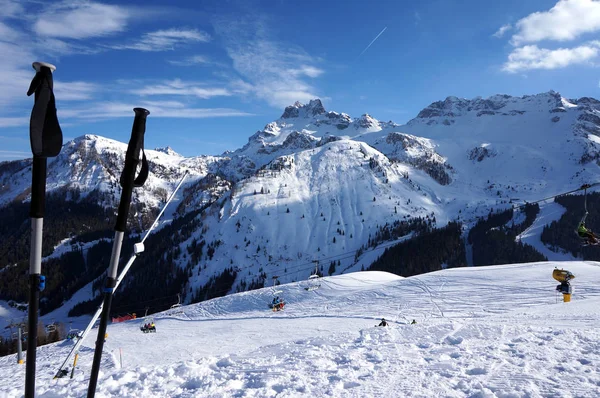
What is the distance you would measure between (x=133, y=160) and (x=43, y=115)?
83 centimetres

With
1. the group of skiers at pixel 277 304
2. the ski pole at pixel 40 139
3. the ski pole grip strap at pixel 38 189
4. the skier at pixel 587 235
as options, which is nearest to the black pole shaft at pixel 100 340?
the ski pole at pixel 40 139

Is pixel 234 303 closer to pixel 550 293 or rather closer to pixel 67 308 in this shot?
pixel 550 293

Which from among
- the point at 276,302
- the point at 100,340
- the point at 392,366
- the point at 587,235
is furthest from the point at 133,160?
the point at 276,302

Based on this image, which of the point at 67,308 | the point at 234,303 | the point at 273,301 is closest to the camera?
the point at 273,301

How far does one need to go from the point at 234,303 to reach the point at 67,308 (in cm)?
18467

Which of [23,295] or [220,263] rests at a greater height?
[220,263]

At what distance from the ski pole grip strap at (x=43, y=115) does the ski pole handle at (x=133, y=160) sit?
61cm

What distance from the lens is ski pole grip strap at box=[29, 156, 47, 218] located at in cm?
292

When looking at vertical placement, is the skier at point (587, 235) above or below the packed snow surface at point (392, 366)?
above

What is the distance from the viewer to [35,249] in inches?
123

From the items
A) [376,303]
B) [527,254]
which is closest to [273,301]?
[376,303]

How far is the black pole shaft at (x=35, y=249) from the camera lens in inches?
116

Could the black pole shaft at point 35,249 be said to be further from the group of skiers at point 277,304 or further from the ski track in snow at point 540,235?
the ski track in snow at point 540,235

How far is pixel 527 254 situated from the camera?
153125 millimetres
